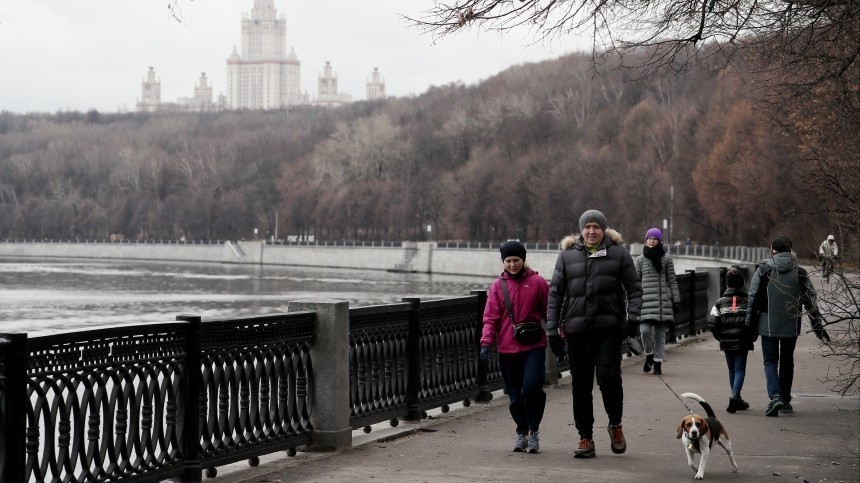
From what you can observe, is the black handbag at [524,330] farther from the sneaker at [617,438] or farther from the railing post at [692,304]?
the railing post at [692,304]

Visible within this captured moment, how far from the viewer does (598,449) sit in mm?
10906

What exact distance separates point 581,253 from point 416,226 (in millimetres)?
133709

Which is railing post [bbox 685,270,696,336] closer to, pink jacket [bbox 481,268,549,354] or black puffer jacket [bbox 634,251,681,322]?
black puffer jacket [bbox 634,251,681,322]

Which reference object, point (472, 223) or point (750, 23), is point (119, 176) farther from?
point (750, 23)

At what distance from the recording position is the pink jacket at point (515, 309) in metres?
10.6

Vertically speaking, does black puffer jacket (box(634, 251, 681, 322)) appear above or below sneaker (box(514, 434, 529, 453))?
above

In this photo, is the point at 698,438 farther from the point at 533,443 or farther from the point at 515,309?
the point at 515,309

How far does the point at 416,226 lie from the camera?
144 m

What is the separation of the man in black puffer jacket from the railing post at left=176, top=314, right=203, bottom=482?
2.78 meters

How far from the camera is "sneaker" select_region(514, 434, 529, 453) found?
1063cm

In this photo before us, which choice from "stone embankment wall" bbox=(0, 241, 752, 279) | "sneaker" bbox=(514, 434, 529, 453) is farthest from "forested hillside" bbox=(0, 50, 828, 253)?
"sneaker" bbox=(514, 434, 529, 453)

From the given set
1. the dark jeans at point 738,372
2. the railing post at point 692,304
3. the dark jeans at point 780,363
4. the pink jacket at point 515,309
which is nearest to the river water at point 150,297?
the railing post at point 692,304

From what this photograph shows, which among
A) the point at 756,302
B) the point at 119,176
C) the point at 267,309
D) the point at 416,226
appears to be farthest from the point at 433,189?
the point at 756,302

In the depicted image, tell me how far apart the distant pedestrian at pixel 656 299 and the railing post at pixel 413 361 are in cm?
537
